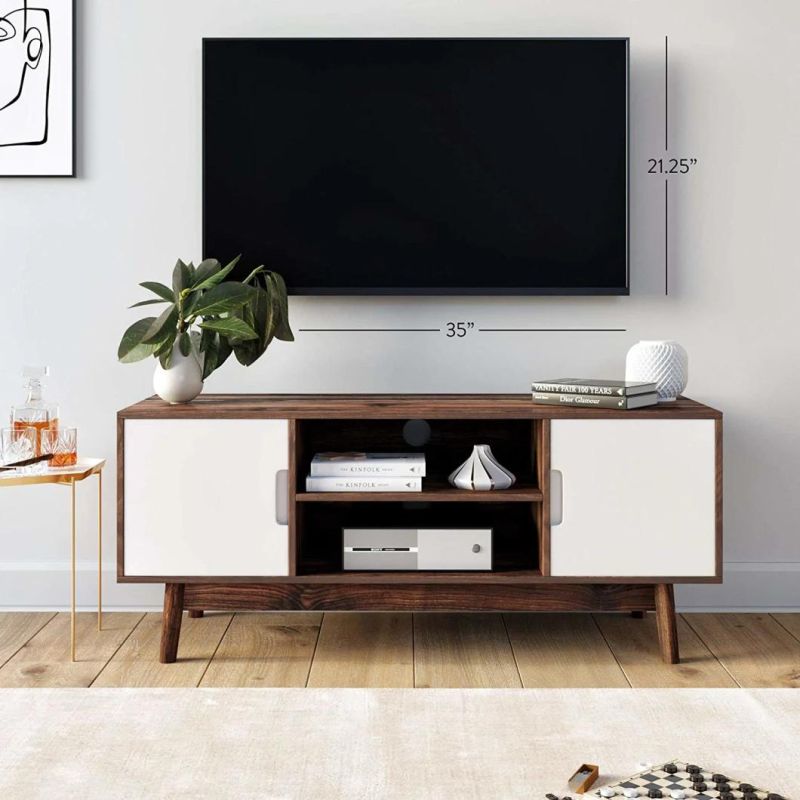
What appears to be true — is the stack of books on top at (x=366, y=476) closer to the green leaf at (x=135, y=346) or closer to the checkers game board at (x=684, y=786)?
the green leaf at (x=135, y=346)

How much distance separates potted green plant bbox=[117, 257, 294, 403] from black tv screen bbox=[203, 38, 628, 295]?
0.28 m

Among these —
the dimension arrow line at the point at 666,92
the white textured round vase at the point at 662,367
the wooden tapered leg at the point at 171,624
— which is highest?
the dimension arrow line at the point at 666,92

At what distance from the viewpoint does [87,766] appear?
3.48ft

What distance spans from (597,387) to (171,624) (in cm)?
123

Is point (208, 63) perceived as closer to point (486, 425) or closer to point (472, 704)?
point (486, 425)

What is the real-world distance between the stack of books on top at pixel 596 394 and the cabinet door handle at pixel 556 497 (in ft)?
0.61

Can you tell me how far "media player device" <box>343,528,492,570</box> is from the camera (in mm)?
2549

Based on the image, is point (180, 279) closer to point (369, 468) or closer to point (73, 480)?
point (73, 480)

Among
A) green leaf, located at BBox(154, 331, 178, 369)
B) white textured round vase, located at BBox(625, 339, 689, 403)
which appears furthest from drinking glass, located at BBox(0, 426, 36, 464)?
white textured round vase, located at BBox(625, 339, 689, 403)

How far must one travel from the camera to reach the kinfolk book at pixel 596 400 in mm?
2480

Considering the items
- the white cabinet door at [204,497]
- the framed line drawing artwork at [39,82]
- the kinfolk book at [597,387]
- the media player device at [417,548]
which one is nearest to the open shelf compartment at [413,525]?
the media player device at [417,548]

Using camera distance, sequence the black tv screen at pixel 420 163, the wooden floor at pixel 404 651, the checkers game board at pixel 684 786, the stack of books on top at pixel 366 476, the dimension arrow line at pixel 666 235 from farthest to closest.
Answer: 1. the dimension arrow line at pixel 666 235
2. the black tv screen at pixel 420 163
3. the stack of books on top at pixel 366 476
4. the wooden floor at pixel 404 651
5. the checkers game board at pixel 684 786

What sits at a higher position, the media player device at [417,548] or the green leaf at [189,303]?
the green leaf at [189,303]

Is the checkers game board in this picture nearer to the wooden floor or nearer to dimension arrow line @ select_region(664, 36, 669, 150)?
the wooden floor
